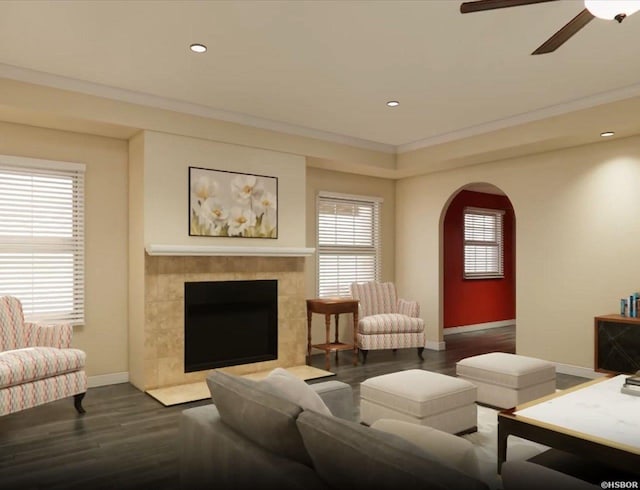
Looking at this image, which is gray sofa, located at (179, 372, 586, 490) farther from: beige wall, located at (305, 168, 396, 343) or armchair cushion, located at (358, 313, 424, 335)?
beige wall, located at (305, 168, 396, 343)

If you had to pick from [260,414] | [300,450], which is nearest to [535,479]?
[300,450]

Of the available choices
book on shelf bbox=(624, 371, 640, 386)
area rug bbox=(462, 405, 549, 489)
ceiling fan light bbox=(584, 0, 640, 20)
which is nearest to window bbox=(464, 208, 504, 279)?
area rug bbox=(462, 405, 549, 489)

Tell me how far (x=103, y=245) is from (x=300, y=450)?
390cm

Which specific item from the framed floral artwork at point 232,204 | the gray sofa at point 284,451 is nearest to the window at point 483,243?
the framed floral artwork at point 232,204

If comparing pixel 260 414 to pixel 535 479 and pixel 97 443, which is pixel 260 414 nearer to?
pixel 535 479

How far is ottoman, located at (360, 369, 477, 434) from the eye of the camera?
10.1 feet

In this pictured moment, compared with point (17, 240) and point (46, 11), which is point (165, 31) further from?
point (17, 240)

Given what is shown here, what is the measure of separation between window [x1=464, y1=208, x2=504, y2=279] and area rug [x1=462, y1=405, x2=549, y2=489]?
489 centimetres

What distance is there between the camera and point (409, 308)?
6.27m

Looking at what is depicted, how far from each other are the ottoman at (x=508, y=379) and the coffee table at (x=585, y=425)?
724mm

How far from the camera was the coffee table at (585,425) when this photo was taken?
2139mm

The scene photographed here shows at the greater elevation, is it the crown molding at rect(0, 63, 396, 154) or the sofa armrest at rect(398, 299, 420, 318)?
the crown molding at rect(0, 63, 396, 154)

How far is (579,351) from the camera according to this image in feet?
17.1

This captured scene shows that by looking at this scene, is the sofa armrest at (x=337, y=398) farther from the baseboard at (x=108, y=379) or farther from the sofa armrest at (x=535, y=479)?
the baseboard at (x=108, y=379)
